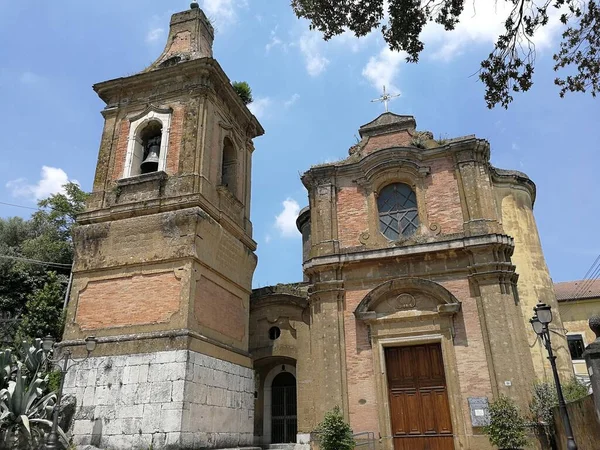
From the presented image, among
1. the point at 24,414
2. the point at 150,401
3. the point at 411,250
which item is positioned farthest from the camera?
the point at 411,250

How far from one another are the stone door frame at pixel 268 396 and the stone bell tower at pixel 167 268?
1.80 meters

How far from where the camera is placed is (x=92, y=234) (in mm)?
13961

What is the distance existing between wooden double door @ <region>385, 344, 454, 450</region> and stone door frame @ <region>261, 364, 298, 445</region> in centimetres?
360

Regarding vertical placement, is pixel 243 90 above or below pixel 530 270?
above

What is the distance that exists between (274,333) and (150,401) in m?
5.32

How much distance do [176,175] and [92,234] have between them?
2845 millimetres

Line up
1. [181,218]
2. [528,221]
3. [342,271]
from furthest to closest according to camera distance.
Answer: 1. [528,221]
2. [342,271]
3. [181,218]

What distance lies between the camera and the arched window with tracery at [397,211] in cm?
1555

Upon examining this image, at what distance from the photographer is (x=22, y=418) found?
10.9 meters

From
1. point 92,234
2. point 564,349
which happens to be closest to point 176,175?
point 92,234

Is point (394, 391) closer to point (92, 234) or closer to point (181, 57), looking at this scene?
point (92, 234)

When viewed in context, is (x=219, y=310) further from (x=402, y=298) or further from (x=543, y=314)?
(x=543, y=314)

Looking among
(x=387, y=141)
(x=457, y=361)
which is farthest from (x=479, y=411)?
(x=387, y=141)

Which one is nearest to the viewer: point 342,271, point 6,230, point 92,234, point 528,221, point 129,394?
point 129,394
